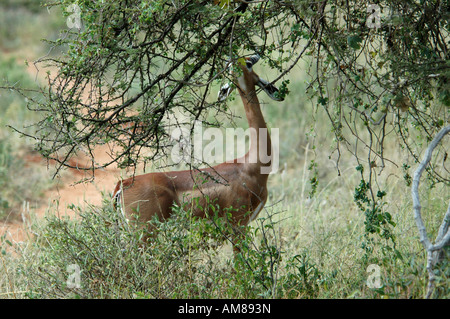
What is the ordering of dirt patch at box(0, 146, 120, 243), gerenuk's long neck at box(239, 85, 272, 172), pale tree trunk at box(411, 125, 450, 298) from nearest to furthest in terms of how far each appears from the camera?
pale tree trunk at box(411, 125, 450, 298) → gerenuk's long neck at box(239, 85, 272, 172) → dirt patch at box(0, 146, 120, 243)

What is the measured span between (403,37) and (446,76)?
631 mm

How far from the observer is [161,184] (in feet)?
17.6

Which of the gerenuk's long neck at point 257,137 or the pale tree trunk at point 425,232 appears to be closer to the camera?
the pale tree trunk at point 425,232
